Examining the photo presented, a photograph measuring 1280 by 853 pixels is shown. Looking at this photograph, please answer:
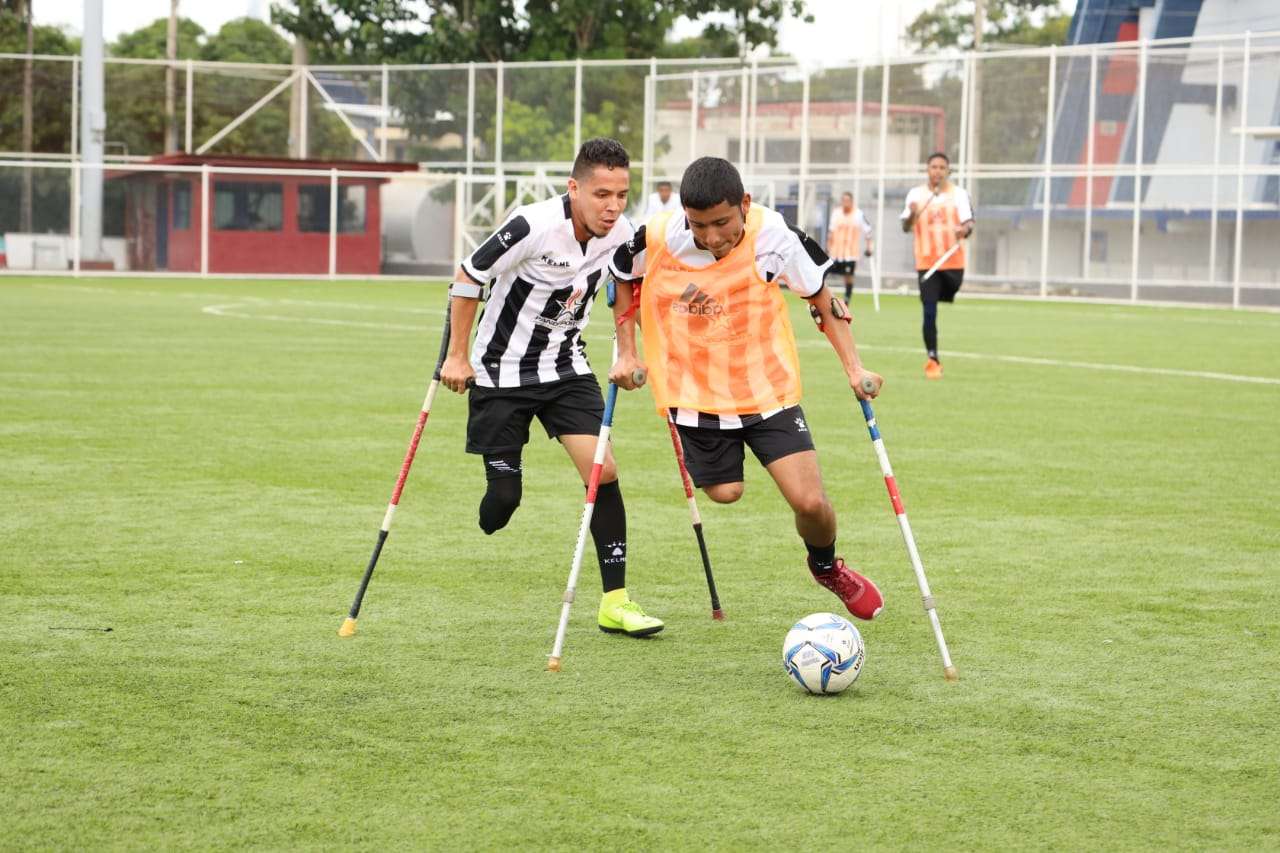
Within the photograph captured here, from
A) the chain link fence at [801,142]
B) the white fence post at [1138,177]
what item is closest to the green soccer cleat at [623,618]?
the chain link fence at [801,142]

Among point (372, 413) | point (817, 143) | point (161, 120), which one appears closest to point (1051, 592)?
point (372, 413)

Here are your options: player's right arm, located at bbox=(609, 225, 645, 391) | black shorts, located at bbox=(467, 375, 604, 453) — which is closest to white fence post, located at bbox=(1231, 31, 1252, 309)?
black shorts, located at bbox=(467, 375, 604, 453)

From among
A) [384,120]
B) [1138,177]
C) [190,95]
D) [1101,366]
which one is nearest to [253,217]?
[384,120]

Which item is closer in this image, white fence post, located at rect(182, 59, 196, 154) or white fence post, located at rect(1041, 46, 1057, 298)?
white fence post, located at rect(1041, 46, 1057, 298)

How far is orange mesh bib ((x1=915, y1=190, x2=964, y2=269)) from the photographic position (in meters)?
18.2

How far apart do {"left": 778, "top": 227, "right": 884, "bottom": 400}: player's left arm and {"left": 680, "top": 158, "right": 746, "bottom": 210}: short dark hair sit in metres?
0.41

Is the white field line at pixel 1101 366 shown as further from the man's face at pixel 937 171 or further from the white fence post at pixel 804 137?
the white fence post at pixel 804 137

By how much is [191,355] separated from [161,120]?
1422 inches

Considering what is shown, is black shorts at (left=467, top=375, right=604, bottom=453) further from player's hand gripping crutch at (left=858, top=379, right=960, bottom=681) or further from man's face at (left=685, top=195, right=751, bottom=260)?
player's hand gripping crutch at (left=858, top=379, right=960, bottom=681)

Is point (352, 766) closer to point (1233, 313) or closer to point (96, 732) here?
point (96, 732)

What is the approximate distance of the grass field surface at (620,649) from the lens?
13.6 feet

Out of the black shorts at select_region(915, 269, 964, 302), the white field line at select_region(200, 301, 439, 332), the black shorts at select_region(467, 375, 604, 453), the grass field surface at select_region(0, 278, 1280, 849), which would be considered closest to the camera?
the grass field surface at select_region(0, 278, 1280, 849)

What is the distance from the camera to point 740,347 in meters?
6.16

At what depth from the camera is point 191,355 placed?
58.5ft
